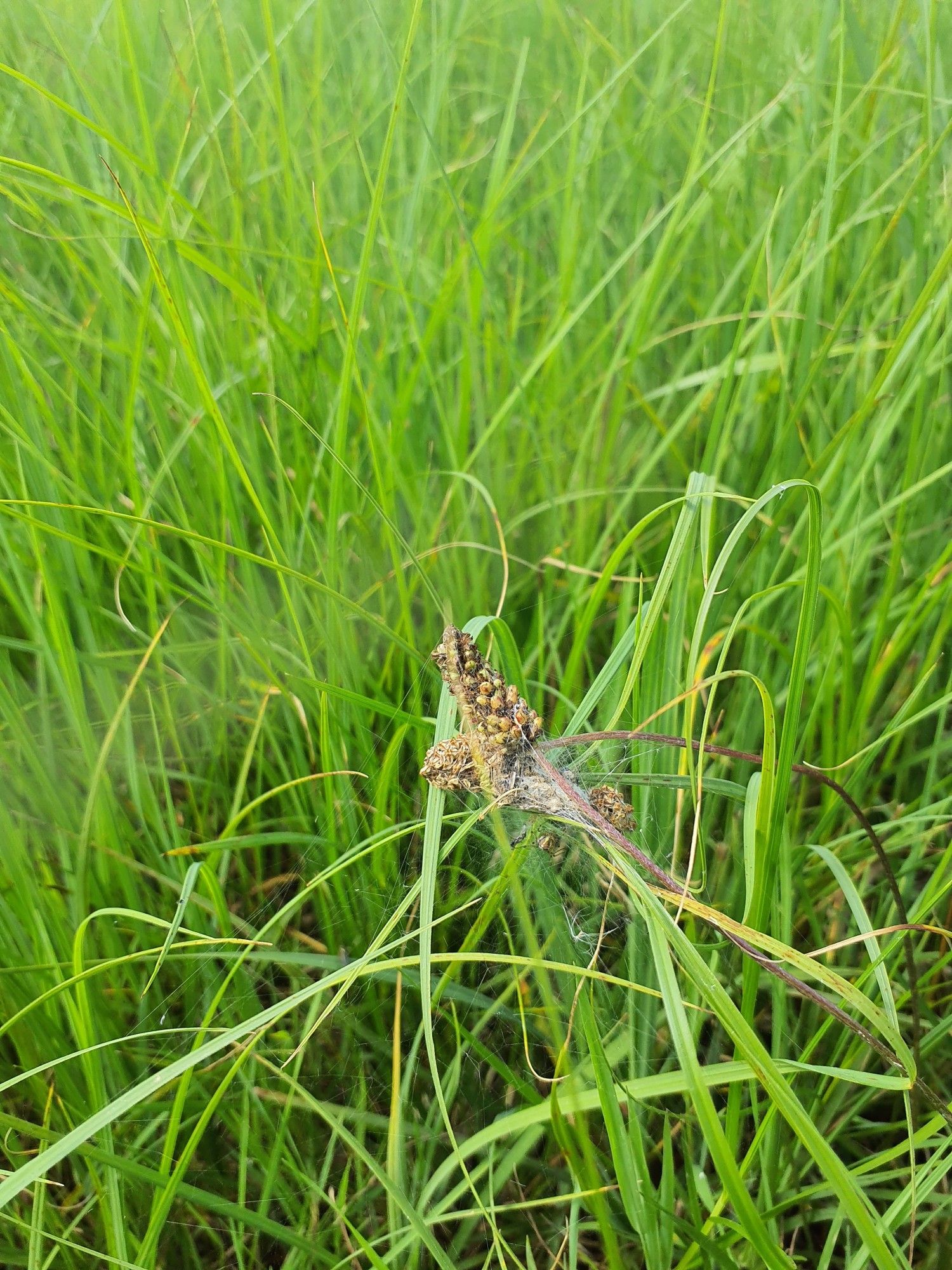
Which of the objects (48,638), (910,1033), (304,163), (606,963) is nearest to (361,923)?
(606,963)

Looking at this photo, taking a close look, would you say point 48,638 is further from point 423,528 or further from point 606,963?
point 606,963

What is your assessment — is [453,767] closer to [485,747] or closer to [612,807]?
[485,747]

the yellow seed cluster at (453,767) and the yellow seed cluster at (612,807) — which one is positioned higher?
the yellow seed cluster at (453,767)

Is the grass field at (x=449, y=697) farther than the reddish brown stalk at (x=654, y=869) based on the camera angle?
Yes

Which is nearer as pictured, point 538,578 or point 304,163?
point 538,578

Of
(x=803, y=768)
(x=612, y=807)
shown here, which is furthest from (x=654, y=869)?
(x=803, y=768)

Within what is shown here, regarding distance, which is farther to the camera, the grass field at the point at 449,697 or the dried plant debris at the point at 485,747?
the grass field at the point at 449,697

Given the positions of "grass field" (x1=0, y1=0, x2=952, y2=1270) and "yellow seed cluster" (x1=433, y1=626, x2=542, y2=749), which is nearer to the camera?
"yellow seed cluster" (x1=433, y1=626, x2=542, y2=749)
